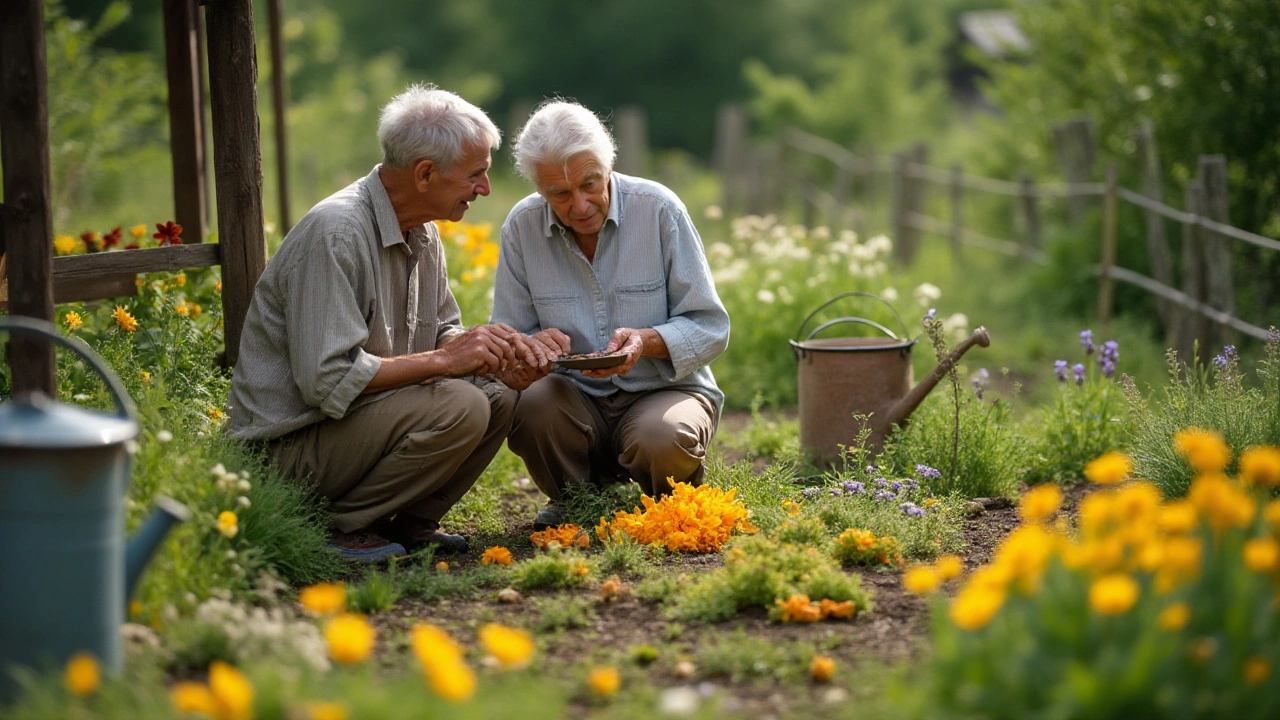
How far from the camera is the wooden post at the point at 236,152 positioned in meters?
4.11

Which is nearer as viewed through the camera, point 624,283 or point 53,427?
point 53,427

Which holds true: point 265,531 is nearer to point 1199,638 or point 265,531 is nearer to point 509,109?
point 1199,638

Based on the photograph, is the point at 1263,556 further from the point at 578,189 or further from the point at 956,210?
the point at 956,210

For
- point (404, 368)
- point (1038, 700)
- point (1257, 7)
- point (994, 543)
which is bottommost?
point (994, 543)

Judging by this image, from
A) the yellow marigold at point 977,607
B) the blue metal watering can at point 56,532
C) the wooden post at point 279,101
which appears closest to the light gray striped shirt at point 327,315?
the blue metal watering can at point 56,532

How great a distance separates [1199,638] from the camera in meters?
2.05

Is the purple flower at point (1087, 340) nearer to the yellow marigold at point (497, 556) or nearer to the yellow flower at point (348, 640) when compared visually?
the yellow marigold at point (497, 556)

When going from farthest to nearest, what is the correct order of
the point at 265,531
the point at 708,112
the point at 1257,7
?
the point at 708,112
the point at 1257,7
the point at 265,531

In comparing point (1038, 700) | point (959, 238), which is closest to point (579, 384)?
point (1038, 700)

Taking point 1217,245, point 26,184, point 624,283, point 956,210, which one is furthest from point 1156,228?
point 26,184

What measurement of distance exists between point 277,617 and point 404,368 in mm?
1139

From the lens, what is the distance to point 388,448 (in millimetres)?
3852

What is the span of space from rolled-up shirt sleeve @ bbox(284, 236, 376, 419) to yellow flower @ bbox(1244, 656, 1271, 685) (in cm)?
256

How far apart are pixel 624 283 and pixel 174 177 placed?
7.80 feet
